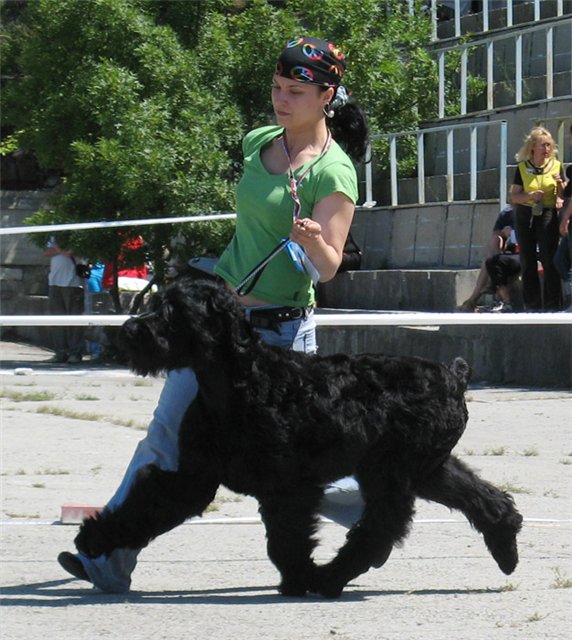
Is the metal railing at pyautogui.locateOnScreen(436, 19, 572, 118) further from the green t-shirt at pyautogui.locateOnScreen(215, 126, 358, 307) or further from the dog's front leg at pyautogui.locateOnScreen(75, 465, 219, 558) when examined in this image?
the dog's front leg at pyautogui.locateOnScreen(75, 465, 219, 558)

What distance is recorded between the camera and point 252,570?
5.57m

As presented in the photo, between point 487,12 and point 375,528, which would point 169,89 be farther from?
point 375,528

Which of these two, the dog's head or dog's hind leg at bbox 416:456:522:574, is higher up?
the dog's head

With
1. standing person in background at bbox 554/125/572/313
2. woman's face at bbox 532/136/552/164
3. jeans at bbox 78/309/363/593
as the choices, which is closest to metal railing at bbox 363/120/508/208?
standing person in background at bbox 554/125/572/313

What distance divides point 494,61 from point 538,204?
5.01 metres

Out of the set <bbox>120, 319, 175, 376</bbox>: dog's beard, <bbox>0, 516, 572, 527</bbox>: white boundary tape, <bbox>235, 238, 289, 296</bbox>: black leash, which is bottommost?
<bbox>0, 516, 572, 527</bbox>: white boundary tape

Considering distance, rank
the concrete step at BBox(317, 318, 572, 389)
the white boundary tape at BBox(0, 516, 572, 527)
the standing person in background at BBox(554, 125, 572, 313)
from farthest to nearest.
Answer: the standing person in background at BBox(554, 125, 572, 313), the concrete step at BBox(317, 318, 572, 389), the white boundary tape at BBox(0, 516, 572, 527)

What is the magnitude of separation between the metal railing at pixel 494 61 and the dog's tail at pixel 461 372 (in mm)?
10523

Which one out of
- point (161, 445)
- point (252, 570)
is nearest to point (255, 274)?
point (161, 445)

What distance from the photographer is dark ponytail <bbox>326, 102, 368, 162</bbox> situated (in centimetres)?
524

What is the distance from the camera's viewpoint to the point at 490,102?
16.3 meters

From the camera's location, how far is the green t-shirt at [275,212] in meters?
4.94

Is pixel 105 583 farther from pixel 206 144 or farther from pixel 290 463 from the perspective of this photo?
pixel 206 144

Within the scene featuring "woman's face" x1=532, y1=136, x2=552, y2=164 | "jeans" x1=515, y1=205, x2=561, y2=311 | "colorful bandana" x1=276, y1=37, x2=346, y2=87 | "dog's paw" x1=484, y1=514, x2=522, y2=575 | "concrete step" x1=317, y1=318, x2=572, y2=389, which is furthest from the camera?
"jeans" x1=515, y1=205, x2=561, y2=311
